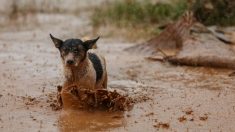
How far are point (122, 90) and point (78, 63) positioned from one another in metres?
1.52

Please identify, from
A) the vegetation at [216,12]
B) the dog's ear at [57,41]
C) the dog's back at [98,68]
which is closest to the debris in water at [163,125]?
the dog's back at [98,68]

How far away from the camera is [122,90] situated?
926 cm

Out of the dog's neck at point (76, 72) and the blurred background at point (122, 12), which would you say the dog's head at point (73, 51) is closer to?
the dog's neck at point (76, 72)

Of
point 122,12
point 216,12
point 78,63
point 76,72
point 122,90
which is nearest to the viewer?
point 78,63

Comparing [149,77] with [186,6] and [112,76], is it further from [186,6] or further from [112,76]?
[186,6]

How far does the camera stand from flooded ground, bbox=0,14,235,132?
7.30 meters

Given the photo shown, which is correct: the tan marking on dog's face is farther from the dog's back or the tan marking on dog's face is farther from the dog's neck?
the dog's back

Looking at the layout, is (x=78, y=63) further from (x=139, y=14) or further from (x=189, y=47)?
(x=139, y=14)

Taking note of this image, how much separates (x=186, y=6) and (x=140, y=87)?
6167 mm

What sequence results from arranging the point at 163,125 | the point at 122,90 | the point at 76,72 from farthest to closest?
the point at 122,90 → the point at 76,72 → the point at 163,125

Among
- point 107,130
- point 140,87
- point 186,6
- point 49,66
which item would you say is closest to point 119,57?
point 49,66

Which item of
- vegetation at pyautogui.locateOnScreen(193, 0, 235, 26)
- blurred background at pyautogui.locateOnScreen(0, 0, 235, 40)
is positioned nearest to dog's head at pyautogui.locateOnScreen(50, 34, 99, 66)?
blurred background at pyautogui.locateOnScreen(0, 0, 235, 40)

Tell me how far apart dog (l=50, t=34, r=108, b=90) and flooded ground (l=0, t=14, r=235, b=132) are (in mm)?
441

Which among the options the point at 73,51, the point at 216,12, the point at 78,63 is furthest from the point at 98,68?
the point at 216,12
